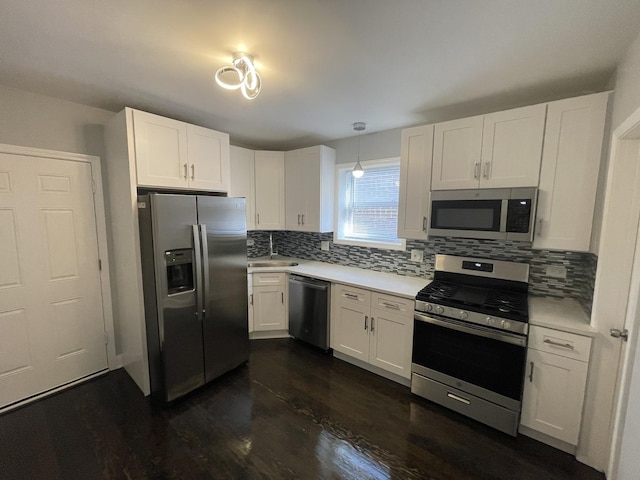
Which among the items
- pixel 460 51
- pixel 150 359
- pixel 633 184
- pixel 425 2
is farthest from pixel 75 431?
pixel 633 184

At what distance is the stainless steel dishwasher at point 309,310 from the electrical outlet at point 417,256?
97 cm

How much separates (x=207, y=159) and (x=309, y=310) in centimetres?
193

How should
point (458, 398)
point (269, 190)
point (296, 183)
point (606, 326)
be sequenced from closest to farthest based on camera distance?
1. point (606, 326)
2. point (458, 398)
3. point (296, 183)
4. point (269, 190)

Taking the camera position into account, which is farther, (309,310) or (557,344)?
(309,310)

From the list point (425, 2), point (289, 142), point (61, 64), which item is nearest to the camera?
point (425, 2)

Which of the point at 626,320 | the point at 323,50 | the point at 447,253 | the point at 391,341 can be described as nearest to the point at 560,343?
the point at 626,320

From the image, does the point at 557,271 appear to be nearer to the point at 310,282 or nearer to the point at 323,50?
the point at 310,282

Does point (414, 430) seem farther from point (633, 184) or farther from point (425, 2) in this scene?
point (425, 2)

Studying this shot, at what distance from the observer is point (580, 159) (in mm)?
1813

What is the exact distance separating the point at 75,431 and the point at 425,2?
3.42 meters

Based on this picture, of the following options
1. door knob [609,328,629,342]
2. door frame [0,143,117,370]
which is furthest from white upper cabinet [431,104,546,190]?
door frame [0,143,117,370]

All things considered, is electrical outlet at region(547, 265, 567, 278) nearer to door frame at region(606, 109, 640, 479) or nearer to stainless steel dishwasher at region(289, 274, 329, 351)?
door frame at region(606, 109, 640, 479)

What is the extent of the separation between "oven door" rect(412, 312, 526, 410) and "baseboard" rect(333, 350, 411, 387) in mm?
292

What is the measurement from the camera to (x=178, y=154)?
2398 millimetres
